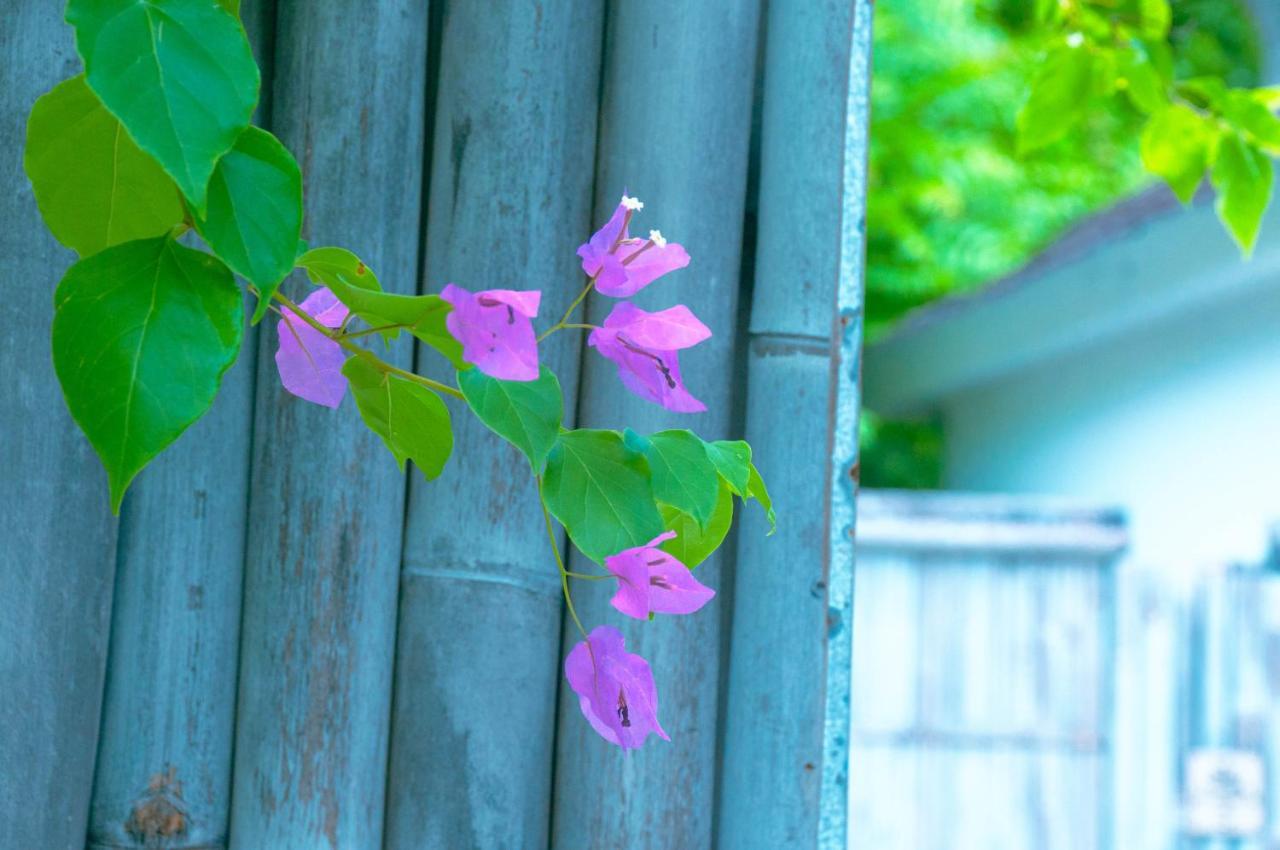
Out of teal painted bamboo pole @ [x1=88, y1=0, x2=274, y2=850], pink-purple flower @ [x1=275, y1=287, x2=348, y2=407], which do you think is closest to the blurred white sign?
teal painted bamboo pole @ [x1=88, y1=0, x2=274, y2=850]

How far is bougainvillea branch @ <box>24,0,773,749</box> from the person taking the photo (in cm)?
52

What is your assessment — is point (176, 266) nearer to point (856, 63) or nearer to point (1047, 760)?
point (856, 63)

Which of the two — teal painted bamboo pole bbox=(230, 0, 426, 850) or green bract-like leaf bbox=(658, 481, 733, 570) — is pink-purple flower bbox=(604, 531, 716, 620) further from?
teal painted bamboo pole bbox=(230, 0, 426, 850)

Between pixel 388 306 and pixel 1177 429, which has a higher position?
pixel 1177 429

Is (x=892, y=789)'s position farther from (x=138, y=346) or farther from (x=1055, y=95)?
(x=138, y=346)

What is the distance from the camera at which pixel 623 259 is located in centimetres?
65

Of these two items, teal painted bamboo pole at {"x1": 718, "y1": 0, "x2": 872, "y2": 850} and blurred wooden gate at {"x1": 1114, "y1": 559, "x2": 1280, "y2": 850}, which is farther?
blurred wooden gate at {"x1": 1114, "y1": 559, "x2": 1280, "y2": 850}

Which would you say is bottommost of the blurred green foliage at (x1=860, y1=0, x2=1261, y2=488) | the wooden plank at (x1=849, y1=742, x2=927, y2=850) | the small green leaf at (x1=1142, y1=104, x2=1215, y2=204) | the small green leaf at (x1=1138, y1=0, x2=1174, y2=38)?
the wooden plank at (x1=849, y1=742, x2=927, y2=850)

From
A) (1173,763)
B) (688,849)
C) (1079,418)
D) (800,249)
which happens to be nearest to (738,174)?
(800,249)

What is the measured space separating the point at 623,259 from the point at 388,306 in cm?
12

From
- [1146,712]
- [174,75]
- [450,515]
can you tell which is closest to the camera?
[174,75]

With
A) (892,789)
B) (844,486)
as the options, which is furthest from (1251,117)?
(892,789)

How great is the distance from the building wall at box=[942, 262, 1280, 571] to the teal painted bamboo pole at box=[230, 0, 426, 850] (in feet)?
12.8

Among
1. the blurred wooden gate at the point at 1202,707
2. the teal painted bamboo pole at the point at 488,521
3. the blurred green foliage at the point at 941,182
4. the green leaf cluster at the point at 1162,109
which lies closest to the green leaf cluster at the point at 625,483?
the teal painted bamboo pole at the point at 488,521
